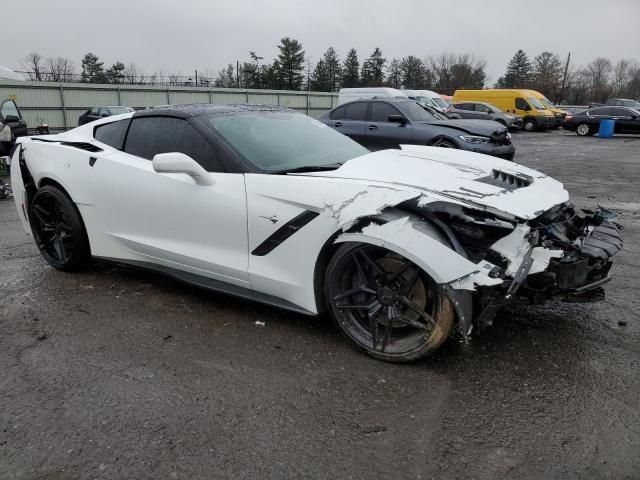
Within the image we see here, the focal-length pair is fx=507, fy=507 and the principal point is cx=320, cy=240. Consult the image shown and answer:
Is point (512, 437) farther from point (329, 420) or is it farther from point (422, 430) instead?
point (329, 420)

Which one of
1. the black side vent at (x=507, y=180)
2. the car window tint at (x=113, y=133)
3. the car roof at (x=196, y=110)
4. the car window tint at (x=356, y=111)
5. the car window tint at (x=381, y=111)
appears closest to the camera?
the black side vent at (x=507, y=180)

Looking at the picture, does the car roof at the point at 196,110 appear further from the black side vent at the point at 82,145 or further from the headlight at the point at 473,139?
the headlight at the point at 473,139

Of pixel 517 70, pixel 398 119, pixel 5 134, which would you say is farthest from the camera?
pixel 517 70

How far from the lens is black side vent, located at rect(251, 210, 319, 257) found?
2912mm

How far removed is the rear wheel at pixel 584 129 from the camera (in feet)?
78.5

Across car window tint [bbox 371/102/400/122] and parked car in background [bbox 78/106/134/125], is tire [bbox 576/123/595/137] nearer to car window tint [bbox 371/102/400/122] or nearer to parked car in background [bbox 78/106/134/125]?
car window tint [bbox 371/102/400/122]

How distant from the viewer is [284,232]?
299 centimetres

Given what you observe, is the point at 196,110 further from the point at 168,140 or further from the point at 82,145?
the point at 82,145

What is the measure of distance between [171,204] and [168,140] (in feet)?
1.74

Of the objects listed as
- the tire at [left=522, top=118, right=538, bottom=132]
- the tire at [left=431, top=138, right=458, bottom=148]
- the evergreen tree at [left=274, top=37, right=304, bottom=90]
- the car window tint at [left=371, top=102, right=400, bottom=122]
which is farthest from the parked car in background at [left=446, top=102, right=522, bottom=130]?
the evergreen tree at [left=274, top=37, right=304, bottom=90]

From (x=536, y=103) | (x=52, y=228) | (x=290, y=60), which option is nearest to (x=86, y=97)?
(x=52, y=228)

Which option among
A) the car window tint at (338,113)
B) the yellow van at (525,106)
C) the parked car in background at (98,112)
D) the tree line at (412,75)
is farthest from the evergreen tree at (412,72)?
the car window tint at (338,113)

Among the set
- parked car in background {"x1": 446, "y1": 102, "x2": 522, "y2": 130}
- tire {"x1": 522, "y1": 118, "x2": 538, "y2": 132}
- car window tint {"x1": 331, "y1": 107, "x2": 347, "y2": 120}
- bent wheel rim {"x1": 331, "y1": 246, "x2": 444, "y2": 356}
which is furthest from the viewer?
tire {"x1": 522, "y1": 118, "x2": 538, "y2": 132}

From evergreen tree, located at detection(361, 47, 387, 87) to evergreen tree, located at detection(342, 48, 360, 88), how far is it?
5.02 feet
